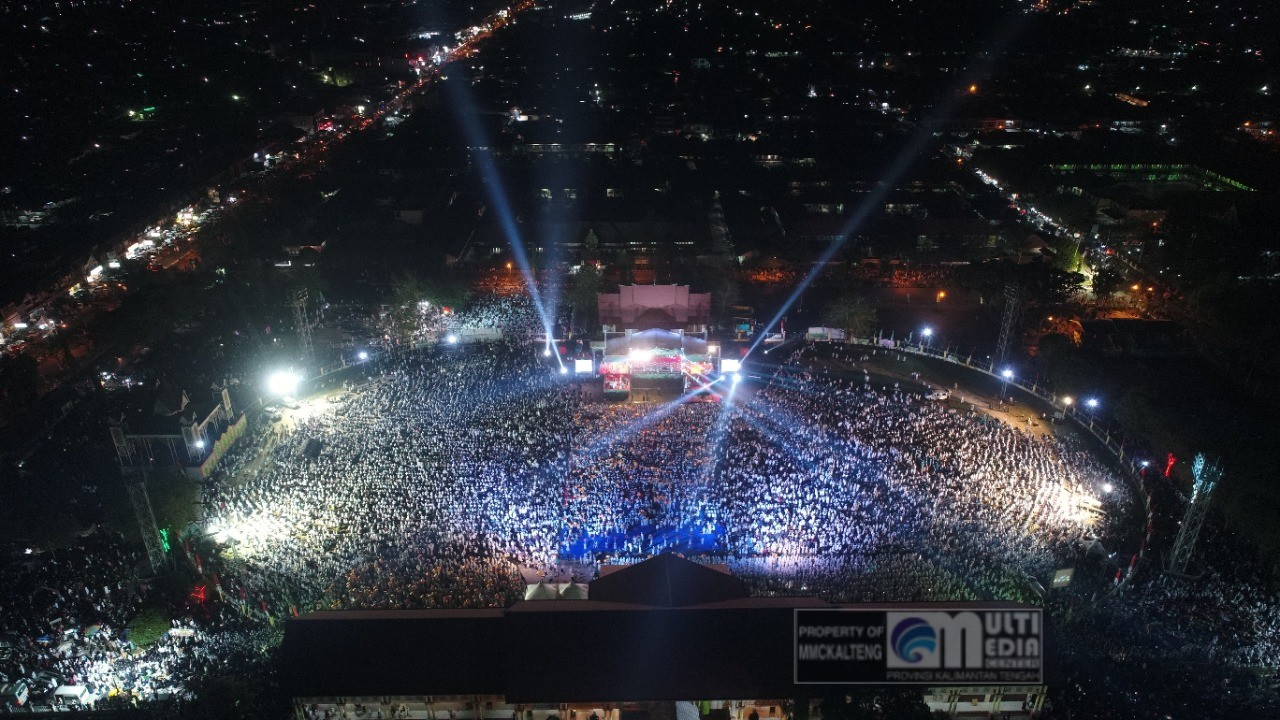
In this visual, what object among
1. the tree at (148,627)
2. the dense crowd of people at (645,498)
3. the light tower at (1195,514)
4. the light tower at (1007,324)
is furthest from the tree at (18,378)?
the light tower at (1195,514)

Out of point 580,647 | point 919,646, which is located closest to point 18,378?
point 580,647

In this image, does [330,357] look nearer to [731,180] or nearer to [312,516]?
[312,516]

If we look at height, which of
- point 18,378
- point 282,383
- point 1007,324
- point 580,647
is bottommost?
point 580,647

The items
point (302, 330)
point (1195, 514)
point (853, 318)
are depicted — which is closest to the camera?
point (1195, 514)

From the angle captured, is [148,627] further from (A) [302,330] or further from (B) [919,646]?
(B) [919,646]

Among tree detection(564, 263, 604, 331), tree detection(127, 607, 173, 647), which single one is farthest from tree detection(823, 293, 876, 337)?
tree detection(127, 607, 173, 647)

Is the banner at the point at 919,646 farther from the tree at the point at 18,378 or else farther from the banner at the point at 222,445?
the tree at the point at 18,378
